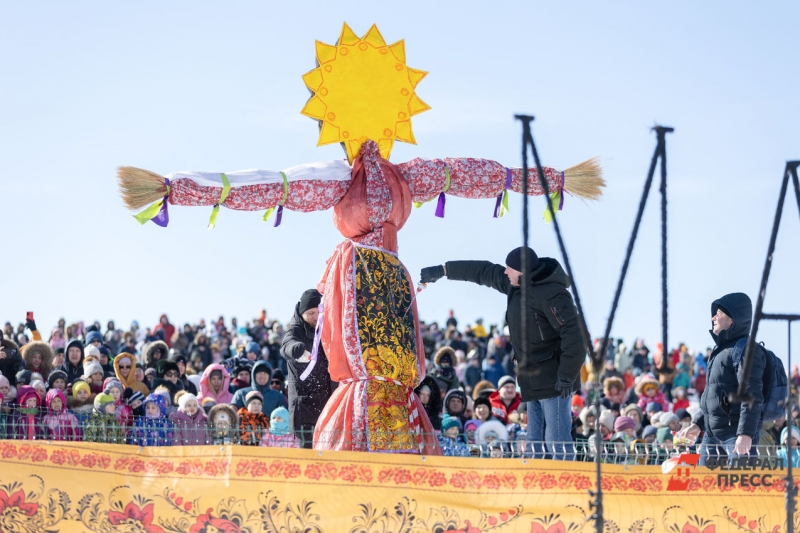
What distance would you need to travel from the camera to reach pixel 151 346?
1383 cm

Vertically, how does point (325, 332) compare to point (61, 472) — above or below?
above

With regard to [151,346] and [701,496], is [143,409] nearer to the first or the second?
[151,346]

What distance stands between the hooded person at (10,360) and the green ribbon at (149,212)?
4570 millimetres

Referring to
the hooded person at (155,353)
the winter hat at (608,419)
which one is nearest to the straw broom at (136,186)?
the winter hat at (608,419)

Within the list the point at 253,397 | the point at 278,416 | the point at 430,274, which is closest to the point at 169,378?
the point at 253,397

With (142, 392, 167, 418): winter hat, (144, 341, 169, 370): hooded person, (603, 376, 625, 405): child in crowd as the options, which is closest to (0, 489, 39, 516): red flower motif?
(142, 392, 167, 418): winter hat

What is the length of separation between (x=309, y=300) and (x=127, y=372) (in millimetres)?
3907

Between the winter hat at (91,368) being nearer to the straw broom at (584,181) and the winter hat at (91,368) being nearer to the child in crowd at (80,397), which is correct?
the child in crowd at (80,397)

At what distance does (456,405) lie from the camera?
1125 cm

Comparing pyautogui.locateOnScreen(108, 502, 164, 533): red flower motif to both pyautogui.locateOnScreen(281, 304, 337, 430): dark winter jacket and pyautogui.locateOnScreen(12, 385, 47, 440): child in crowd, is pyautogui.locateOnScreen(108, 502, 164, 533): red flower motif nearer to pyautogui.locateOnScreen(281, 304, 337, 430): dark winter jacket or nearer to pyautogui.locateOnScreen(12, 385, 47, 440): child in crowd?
pyautogui.locateOnScreen(12, 385, 47, 440): child in crowd

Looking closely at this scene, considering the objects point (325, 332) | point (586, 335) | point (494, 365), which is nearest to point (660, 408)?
point (494, 365)

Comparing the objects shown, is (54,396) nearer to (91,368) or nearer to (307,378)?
(91,368)

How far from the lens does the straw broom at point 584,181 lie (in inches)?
310

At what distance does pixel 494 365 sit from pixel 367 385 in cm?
998
